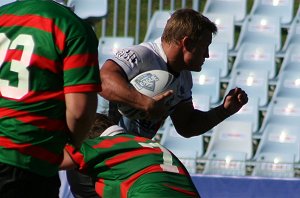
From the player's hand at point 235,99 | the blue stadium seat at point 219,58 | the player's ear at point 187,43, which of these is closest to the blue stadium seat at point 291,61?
the blue stadium seat at point 219,58

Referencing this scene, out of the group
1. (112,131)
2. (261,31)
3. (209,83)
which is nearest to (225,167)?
(209,83)

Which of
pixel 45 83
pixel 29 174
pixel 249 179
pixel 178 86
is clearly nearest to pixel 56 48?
pixel 45 83

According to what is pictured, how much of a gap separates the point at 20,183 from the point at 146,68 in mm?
1232

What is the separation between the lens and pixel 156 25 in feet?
30.4

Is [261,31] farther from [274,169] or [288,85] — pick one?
[274,169]

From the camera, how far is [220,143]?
816 centimetres

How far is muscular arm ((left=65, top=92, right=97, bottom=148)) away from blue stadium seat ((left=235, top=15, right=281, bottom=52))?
20.8 ft

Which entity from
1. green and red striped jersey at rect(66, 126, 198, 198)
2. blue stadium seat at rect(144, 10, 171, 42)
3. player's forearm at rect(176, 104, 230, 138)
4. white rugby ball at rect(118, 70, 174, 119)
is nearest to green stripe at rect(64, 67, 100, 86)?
green and red striped jersey at rect(66, 126, 198, 198)

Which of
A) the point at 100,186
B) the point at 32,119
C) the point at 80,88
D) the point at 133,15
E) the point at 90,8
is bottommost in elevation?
the point at 133,15

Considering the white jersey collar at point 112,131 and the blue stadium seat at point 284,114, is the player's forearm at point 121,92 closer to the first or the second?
the white jersey collar at point 112,131

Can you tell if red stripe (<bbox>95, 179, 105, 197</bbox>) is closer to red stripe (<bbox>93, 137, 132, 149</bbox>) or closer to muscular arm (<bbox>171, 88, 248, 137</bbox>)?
red stripe (<bbox>93, 137, 132, 149</bbox>)

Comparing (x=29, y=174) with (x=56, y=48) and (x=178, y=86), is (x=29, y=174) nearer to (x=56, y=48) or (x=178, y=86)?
(x=56, y=48)

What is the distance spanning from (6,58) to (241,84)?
578cm

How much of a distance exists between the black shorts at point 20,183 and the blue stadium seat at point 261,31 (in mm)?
6330
